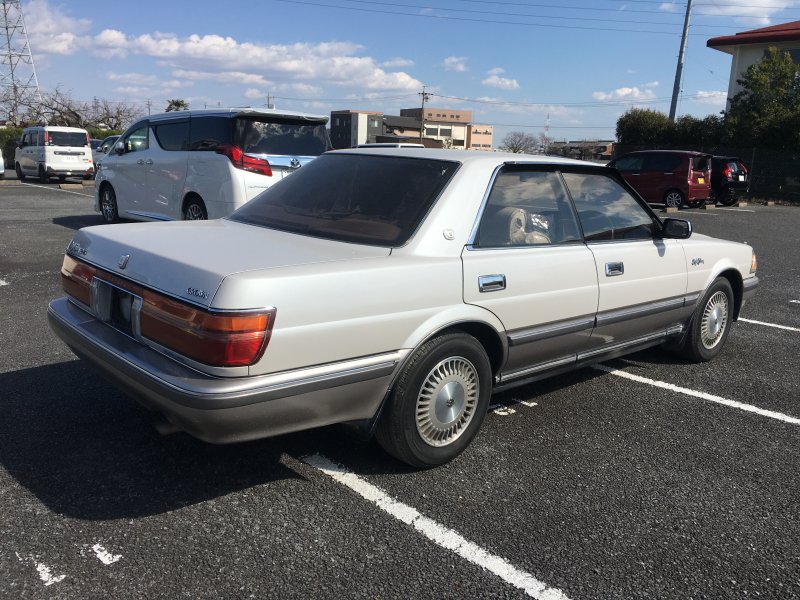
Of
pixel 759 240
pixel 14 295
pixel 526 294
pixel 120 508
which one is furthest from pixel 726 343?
pixel 759 240

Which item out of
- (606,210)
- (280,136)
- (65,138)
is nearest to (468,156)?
(606,210)

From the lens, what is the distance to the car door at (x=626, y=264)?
169 inches

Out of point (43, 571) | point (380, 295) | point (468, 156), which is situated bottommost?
point (43, 571)

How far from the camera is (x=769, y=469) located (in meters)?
3.68

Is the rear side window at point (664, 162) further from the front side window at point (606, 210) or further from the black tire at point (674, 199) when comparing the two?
the front side window at point (606, 210)

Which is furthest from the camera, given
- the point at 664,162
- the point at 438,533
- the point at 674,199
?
the point at 664,162

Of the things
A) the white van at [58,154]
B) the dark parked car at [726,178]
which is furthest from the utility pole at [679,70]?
the white van at [58,154]

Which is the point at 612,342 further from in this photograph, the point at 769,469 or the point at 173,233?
the point at 173,233

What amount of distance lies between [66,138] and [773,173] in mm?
24447

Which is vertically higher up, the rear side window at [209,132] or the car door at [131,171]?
the rear side window at [209,132]

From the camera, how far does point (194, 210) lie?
31.1 feet

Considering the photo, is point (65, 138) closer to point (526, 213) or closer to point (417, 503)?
point (526, 213)

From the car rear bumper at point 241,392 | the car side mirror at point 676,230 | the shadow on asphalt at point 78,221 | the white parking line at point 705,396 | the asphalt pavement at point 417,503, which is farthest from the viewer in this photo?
the shadow on asphalt at point 78,221

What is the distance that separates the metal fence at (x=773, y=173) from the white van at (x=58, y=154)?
895 inches
